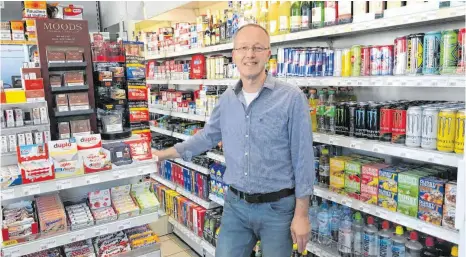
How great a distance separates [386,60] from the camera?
7.38 feet

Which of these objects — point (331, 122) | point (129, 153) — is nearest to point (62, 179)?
point (129, 153)

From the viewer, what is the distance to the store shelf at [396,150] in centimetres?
191

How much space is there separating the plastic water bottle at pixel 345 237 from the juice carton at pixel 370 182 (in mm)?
284

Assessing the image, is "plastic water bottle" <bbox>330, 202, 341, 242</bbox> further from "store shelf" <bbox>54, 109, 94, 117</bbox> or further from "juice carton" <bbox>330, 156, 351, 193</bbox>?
"store shelf" <bbox>54, 109, 94, 117</bbox>

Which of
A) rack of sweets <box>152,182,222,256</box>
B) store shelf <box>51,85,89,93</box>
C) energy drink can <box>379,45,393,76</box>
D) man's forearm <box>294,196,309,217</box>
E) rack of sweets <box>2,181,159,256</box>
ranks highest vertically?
energy drink can <box>379,45,393,76</box>

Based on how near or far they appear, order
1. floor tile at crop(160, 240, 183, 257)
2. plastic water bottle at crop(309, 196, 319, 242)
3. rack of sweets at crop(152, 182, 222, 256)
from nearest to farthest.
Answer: plastic water bottle at crop(309, 196, 319, 242) < rack of sweets at crop(152, 182, 222, 256) < floor tile at crop(160, 240, 183, 257)

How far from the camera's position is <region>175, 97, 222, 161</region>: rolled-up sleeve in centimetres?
244

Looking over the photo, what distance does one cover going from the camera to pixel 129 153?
226 centimetres

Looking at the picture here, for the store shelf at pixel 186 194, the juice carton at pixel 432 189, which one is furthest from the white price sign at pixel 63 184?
the store shelf at pixel 186 194

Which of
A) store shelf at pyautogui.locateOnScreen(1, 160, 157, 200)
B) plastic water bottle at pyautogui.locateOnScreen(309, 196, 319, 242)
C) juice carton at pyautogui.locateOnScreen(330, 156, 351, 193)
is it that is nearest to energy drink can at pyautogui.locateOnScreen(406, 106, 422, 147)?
juice carton at pyautogui.locateOnScreen(330, 156, 351, 193)

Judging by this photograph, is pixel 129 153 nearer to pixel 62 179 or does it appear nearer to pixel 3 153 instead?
pixel 62 179

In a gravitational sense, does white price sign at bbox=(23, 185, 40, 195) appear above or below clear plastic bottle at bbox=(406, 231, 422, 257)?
above

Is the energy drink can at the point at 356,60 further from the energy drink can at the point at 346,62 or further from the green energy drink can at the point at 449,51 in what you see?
the green energy drink can at the point at 449,51

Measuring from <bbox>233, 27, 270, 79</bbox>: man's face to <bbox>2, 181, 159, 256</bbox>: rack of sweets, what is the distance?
3.48 feet
